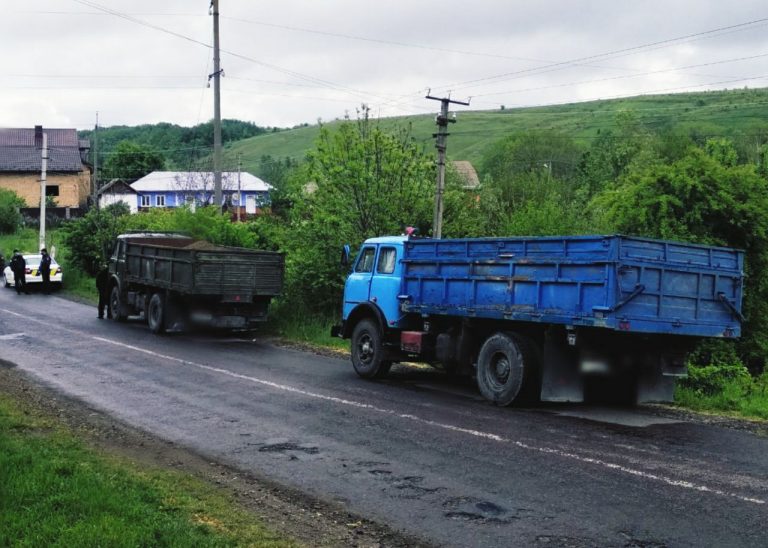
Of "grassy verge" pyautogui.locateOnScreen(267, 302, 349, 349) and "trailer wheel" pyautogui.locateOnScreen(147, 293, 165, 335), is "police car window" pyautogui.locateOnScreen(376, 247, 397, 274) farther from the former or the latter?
"trailer wheel" pyautogui.locateOnScreen(147, 293, 165, 335)

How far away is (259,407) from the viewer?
1170 cm

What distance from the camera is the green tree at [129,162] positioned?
116 metres

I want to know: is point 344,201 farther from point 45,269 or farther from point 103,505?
point 45,269

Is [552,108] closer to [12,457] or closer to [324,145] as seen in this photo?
[324,145]

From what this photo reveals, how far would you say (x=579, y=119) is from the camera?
534 feet

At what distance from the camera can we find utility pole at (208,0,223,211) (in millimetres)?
31619

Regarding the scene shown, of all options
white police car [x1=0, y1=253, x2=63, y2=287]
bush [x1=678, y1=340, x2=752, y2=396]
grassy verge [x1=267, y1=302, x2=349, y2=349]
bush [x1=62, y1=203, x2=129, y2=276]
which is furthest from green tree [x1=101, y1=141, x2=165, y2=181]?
bush [x1=678, y1=340, x2=752, y2=396]

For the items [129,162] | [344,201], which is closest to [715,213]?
[344,201]

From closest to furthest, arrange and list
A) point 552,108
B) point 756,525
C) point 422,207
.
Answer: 1. point 756,525
2. point 422,207
3. point 552,108

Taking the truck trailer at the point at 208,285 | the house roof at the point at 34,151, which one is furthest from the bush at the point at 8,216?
the truck trailer at the point at 208,285

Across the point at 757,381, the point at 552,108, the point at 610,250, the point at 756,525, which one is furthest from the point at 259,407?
the point at 552,108

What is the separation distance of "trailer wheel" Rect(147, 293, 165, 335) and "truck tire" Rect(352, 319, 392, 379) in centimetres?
844

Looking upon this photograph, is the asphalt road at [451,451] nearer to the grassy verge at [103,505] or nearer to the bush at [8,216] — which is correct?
the grassy verge at [103,505]

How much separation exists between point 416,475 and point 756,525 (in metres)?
2.92
